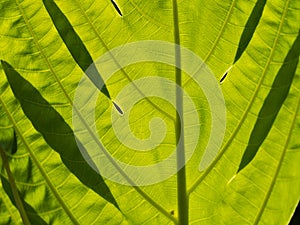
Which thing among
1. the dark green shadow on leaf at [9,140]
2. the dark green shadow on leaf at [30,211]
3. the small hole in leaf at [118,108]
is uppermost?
the small hole in leaf at [118,108]

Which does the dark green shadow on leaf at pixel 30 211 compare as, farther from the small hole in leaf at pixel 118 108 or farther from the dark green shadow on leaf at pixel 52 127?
the small hole in leaf at pixel 118 108

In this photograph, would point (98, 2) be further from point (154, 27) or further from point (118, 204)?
point (118, 204)

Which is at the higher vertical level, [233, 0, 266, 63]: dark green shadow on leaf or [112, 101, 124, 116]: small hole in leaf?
[233, 0, 266, 63]: dark green shadow on leaf

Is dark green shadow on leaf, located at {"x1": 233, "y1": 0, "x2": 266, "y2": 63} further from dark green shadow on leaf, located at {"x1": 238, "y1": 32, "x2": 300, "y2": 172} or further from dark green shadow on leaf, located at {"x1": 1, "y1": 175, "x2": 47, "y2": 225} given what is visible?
dark green shadow on leaf, located at {"x1": 1, "y1": 175, "x2": 47, "y2": 225}

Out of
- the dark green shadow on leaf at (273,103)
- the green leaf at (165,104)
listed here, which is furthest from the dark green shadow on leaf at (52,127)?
the dark green shadow on leaf at (273,103)

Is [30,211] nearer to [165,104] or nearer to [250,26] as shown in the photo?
[165,104]

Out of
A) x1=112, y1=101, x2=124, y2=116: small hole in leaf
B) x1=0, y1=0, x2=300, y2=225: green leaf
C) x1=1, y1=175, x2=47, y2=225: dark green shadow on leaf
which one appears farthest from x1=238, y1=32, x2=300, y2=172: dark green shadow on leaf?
x1=1, y1=175, x2=47, y2=225: dark green shadow on leaf

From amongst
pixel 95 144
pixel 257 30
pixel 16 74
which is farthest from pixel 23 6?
pixel 257 30

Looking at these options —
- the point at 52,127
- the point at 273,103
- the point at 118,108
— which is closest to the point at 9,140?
the point at 52,127
